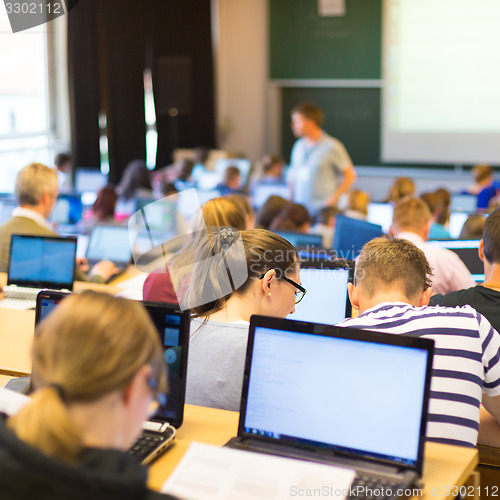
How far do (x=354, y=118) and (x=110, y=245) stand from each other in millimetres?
5631

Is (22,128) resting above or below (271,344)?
above

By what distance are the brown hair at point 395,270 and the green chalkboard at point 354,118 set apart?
738 centimetres

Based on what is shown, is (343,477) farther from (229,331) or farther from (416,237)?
(416,237)

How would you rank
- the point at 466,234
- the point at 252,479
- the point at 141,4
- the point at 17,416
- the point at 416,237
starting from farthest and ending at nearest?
the point at 141,4
the point at 466,234
the point at 416,237
the point at 252,479
the point at 17,416

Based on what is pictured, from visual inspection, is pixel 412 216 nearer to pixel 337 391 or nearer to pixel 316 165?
pixel 337 391

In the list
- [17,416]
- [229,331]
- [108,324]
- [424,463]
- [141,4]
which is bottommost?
[424,463]

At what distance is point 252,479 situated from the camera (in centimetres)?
137

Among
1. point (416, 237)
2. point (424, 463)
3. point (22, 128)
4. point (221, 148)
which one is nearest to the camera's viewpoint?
point (424, 463)

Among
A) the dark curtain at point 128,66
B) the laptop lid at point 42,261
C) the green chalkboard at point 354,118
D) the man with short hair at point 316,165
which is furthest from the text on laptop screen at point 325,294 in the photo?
the green chalkboard at point 354,118

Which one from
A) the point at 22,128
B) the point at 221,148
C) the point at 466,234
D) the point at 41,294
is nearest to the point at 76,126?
the point at 22,128

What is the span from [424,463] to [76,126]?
6.89 meters

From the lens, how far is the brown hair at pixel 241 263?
207 centimetres

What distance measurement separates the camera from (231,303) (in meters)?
2.09

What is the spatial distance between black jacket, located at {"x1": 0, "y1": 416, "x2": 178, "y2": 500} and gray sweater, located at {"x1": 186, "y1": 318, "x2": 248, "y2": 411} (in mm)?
1017
